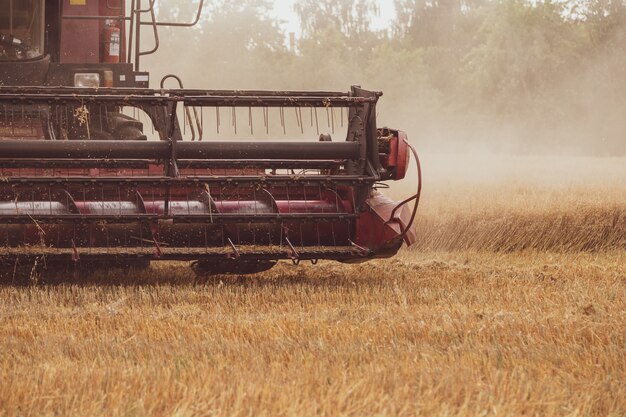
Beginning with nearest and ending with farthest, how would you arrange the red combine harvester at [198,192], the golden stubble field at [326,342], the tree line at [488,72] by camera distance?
the golden stubble field at [326,342] → the red combine harvester at [198,192] → the tree line at [488,72]

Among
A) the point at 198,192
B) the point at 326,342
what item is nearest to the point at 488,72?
the point at 198,192

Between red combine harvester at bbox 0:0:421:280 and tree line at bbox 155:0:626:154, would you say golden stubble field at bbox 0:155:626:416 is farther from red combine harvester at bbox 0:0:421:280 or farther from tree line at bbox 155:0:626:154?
tree line at bbox 155:0:626:154

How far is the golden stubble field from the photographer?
11.0ft

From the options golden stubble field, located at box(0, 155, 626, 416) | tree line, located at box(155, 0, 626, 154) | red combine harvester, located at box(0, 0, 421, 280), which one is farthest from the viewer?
tree line, located at box(155, 0, 626, 154)

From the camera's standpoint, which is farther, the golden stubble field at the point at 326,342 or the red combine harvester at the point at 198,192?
the red combine harvester at the point at 198,192

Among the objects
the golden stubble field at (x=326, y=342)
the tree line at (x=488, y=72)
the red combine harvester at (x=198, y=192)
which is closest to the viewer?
the golden stubble field at (x=326, y=342)

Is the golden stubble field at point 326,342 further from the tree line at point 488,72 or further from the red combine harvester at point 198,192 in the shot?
the tree line at point 488,72

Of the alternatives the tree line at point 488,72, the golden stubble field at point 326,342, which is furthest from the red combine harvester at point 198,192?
the tree line at point 488,72

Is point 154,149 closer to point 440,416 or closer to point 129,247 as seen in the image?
point 129,247

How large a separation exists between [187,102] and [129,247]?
3.14 ft

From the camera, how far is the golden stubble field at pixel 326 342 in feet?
11.0

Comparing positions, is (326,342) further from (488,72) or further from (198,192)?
(488,72)

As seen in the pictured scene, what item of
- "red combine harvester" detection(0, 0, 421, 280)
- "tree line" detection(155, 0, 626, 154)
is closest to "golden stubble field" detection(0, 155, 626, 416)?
"red combine harvester" detection(0, 0, 421, 280)

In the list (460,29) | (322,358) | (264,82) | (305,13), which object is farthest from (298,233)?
(305,13)
